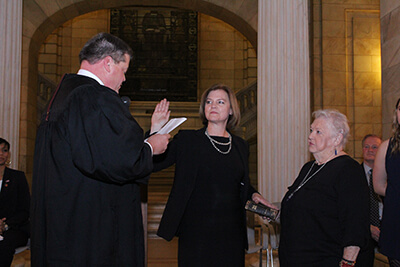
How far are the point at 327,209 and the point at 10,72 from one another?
4.77 m

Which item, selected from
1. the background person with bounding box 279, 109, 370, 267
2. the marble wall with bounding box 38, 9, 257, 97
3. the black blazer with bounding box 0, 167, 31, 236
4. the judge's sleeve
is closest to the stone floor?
the black blazer with bounding box 0, 167, 31, 236

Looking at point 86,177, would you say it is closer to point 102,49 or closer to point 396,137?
point 102,49

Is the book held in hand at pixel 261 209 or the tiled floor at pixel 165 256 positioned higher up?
the book held in hand at pixel 261 209

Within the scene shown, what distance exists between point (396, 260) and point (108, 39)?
2.20 m

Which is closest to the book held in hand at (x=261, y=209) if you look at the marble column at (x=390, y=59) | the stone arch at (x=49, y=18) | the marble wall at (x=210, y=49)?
the marble column at (x=390, y=59)

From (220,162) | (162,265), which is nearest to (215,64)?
(162,265)

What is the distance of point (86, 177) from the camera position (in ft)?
6.95

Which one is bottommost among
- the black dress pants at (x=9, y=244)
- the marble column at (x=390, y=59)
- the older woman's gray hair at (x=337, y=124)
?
the black dress pants at (x=9, y=244)

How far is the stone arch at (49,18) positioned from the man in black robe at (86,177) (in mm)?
6431

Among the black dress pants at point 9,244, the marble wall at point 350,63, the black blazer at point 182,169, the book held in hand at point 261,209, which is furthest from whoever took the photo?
the marble wall at point 350,63

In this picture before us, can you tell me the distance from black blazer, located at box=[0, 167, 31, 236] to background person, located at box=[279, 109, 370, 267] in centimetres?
280

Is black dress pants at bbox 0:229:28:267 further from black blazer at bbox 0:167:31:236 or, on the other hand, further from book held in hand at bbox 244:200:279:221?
book held in hand at bbox 244:200:279:221

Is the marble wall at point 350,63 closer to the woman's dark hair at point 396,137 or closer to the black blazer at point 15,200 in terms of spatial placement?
the woman's dark hair at point 396,137

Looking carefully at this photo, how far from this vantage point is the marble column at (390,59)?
447cm
